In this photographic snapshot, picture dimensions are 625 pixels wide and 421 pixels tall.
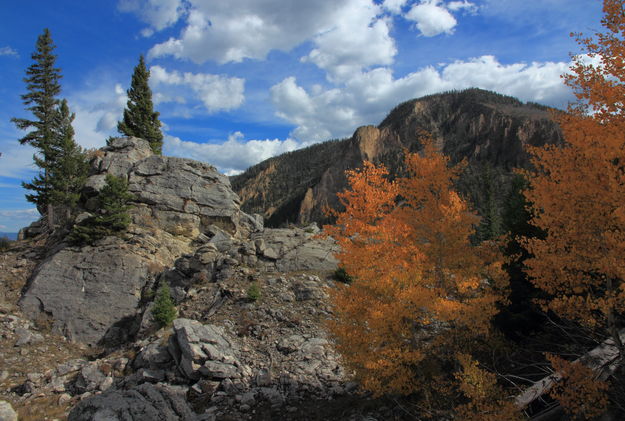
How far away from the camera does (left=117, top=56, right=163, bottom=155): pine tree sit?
34250mm

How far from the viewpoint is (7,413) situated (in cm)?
1148

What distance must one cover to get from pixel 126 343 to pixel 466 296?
17.2 metres

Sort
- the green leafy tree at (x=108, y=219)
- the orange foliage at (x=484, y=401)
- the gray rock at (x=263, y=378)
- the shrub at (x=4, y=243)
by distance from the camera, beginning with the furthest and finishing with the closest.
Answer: the shrub at (x=4, y=243) < the green leafy tree at (x=108, y=219) < the gray rock at (x=263, y=378) < the orange foliage at (x=484, y=401)

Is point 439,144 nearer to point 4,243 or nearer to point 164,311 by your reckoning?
point 164,311

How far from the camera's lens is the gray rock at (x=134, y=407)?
28.5 ft

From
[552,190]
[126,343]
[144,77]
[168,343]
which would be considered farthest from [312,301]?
[144,77]

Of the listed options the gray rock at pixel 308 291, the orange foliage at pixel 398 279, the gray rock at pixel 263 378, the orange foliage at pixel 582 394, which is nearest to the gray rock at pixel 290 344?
the gray rock at pixel 263 378

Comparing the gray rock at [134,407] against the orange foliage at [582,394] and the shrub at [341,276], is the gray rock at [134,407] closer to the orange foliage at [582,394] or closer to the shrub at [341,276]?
the orange foliage at [582,394]

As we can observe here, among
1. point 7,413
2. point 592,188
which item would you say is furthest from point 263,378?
point 592,188

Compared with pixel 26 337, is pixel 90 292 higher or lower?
higher

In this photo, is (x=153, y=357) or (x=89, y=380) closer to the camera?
(x=89, y=380)

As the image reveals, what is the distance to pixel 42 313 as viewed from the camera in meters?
18.2

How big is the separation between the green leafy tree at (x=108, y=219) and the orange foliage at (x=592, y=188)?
75.5 ft

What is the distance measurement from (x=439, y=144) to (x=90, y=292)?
611 feet
